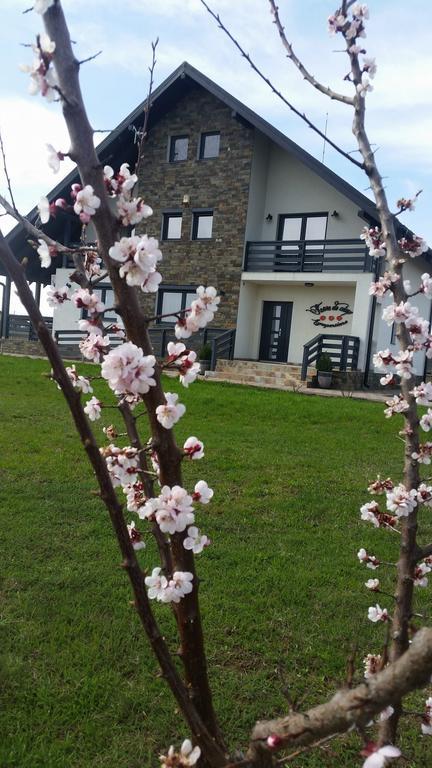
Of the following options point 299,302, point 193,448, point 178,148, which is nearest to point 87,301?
point 193,448

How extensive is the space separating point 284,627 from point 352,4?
10.8ft

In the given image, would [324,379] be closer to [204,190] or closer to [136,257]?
[204,190]

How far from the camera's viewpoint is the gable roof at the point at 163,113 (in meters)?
17.0

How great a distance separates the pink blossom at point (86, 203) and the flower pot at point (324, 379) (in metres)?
14.9

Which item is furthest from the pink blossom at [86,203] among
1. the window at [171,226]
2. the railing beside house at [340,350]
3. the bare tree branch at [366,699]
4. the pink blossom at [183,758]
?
the window at [171,226]

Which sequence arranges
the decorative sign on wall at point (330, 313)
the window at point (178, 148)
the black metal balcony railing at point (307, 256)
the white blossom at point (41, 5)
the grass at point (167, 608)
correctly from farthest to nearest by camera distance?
the window at point (178, 148), the decorative sign on wall at point (330, 313), the black metal balcony railing at point (307, 256), the grass at point (167, 608), the white blossom at point (41, 5)

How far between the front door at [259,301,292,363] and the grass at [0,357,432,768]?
12578 mm

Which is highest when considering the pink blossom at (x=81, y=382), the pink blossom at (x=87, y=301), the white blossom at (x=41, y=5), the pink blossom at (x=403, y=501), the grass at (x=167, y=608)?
the white blossom at (x=41, y=5)

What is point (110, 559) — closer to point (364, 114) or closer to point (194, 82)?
point (364, 114)

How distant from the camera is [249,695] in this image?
2971 millimetres

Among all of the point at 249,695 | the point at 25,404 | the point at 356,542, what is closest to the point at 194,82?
the point at 25,404

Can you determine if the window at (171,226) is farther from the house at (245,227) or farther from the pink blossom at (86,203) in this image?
the pink blossom at (86,203)

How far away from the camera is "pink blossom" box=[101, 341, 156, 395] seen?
1.16 m

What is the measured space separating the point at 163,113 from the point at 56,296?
2165cm
